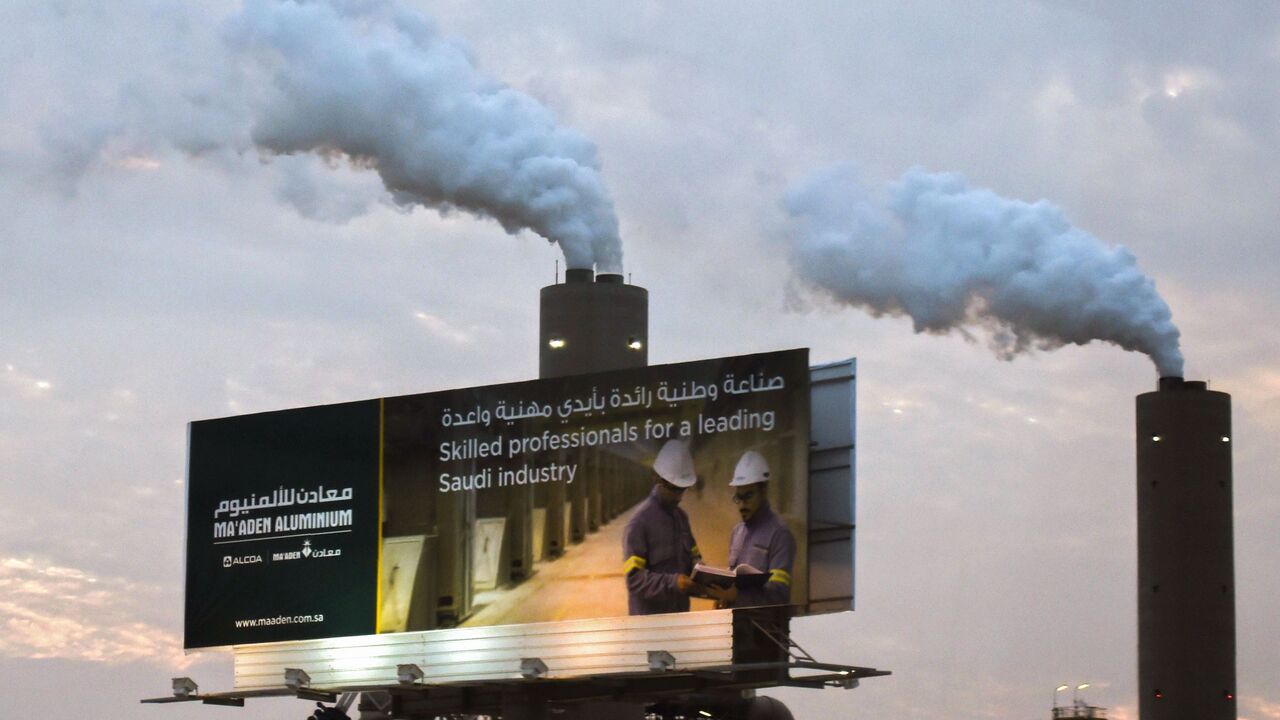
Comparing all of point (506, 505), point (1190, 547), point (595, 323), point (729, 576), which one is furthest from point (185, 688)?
point (1190, 547)

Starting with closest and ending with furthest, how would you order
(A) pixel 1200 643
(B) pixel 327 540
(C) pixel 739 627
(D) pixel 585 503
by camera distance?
(C) pixel 739 627 → (D) pixel 585 503 → (B) pixel 327 540 → (A) pixel 1200 643

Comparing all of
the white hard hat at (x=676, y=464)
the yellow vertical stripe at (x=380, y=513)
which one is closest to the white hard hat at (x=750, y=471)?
the white hard hat at (x=676, y=464)

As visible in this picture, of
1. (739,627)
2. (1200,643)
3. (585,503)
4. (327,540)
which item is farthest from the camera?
(1200,643)

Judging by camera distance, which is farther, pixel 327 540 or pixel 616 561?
pixel 327 540

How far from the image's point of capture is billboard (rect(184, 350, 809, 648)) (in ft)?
81.9

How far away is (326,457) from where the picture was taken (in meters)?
28.6

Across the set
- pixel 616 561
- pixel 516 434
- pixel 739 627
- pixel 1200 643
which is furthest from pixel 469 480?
pixel 1200 643

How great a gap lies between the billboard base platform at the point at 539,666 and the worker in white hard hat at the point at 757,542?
23 cm

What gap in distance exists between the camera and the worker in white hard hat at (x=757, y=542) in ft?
80.0

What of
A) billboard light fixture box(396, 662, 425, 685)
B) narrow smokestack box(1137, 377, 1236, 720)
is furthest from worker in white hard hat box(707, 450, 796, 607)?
narrow smokestack box(1137, 377, 1236, 720)

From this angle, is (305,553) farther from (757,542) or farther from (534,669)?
(757,542)

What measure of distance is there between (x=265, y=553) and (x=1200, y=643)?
81.6 ft

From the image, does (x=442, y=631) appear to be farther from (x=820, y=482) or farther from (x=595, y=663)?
(x=820, y=482)

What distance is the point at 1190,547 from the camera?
149ft
